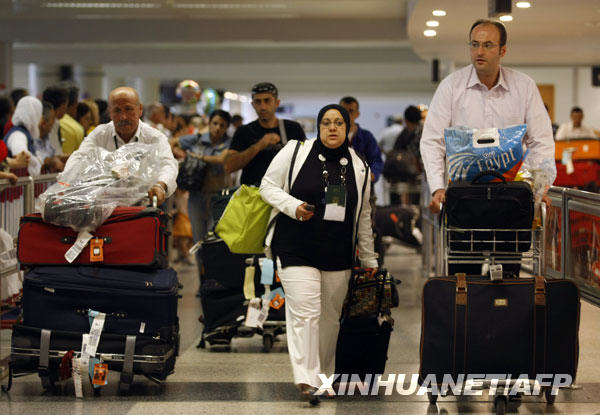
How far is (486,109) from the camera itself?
463 centimetres

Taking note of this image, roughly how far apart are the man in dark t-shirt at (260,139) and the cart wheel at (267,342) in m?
1.04

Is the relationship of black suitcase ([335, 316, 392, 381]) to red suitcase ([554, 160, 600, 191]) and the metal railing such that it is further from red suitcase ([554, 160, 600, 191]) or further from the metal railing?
red suitcase ([554, 160, 600, 191])

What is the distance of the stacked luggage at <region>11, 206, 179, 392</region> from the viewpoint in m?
4.64

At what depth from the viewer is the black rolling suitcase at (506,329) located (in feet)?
14.0

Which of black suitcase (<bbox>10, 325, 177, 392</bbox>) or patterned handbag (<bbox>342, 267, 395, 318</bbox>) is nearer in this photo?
black suitcase (<bbox>10, 325, 177, 392</bbox>)

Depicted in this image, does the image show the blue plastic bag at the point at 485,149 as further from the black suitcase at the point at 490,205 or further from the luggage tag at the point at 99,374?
the luggage tag at the point at 99,374

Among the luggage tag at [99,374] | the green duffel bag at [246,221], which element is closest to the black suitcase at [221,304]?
the green duffel bag at [246,221]

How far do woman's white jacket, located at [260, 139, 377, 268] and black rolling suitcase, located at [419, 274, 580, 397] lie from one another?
0.66 metres

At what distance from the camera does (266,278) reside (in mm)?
5746

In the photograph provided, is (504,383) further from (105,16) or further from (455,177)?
(105,16)

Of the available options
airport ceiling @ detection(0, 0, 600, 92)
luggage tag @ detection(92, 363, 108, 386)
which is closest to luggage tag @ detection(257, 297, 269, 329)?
luggage tag @ detection(92, 363, 108, 386)

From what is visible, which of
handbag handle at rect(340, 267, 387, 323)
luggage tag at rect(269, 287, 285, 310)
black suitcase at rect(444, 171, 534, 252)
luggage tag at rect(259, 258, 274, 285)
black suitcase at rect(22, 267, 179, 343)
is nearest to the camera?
black suitcase at rect(444, 171, 534, 252)

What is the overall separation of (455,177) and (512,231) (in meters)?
0.36

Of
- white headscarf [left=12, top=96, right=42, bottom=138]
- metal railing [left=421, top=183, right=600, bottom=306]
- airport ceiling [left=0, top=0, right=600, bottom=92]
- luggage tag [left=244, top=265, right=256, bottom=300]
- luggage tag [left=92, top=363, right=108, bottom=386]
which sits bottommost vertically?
luggage tag [left=92, top=363, right=108, bottom=386]
